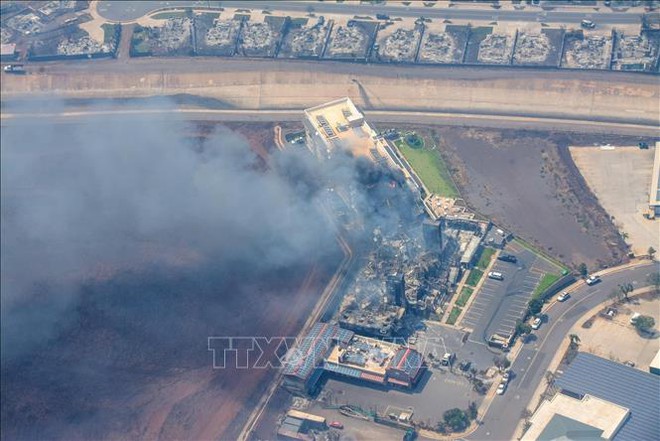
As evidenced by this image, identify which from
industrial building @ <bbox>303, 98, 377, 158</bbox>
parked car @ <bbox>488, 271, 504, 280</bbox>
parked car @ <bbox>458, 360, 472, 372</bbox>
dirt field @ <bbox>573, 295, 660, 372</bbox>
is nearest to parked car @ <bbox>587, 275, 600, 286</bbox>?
dirt field @ <bbox>573, 295, 660, 372</bbox>

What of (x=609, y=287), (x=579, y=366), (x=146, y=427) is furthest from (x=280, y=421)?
(x=609, y=287)

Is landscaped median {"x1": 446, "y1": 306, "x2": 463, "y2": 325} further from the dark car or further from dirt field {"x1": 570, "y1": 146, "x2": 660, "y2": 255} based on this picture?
dirt field {"x1": 570, "y1": 146, "x2": 660, "y2": 255}

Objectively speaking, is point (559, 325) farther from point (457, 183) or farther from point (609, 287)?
point (457, 183)

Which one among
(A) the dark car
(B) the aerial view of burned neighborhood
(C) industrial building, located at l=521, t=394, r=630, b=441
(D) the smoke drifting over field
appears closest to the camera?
(C) industrial building, located at l=521, t=394, r=630, b=441

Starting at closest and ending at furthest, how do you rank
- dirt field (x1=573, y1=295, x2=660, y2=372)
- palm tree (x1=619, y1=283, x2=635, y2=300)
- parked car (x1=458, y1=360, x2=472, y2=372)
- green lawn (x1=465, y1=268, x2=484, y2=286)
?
dirt field (x1=573, y1=295, x2=660, y2=372) < parked car (x1=458, y1=360, x2=472, y2=372) < palm tree (x1=619, y1=283, x2=635, y2=300) < green lawn (x1=465, y1=268, x2=484, y2=286)

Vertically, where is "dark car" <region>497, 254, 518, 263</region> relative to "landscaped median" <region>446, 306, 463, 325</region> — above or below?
above
